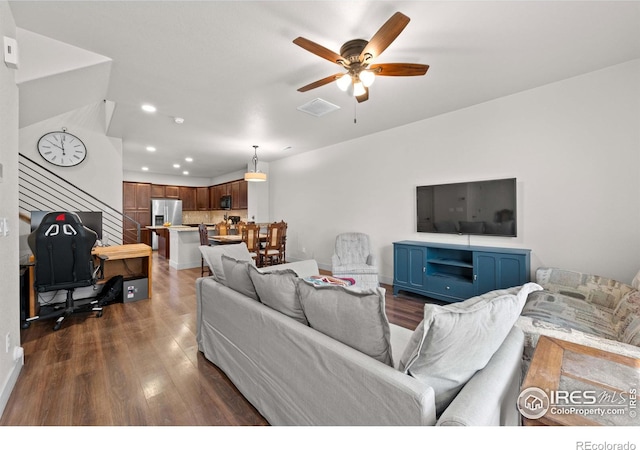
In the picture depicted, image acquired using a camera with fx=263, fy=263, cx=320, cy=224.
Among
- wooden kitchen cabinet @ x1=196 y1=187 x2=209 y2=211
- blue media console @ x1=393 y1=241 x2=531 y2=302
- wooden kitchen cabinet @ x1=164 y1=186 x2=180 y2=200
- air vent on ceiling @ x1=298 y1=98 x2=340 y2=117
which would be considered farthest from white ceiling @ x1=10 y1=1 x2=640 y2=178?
wooden kitchen cabinet @ x1=196 y1=187 x2=209 y2=211

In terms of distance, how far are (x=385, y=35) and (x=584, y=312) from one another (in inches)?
106

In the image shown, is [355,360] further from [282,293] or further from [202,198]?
[202,198]

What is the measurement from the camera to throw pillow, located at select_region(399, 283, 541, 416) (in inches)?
37.4

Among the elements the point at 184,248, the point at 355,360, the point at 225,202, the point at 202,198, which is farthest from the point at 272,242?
the point at 202,198

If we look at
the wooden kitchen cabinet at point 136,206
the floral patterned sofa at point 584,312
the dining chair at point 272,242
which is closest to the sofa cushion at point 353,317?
the floral patterned sofa at point 584,312

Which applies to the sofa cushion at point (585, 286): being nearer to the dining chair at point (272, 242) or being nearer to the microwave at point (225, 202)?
the dining chair at point (272, 242)

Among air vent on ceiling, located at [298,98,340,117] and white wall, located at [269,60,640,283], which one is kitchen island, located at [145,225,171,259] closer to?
air vent on ceiling, located at [298,98,340,117]

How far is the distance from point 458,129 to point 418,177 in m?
0.85

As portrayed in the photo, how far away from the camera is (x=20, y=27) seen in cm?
209

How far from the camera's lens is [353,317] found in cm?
119

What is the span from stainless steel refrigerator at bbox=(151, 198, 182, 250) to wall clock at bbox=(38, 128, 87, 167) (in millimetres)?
4826
